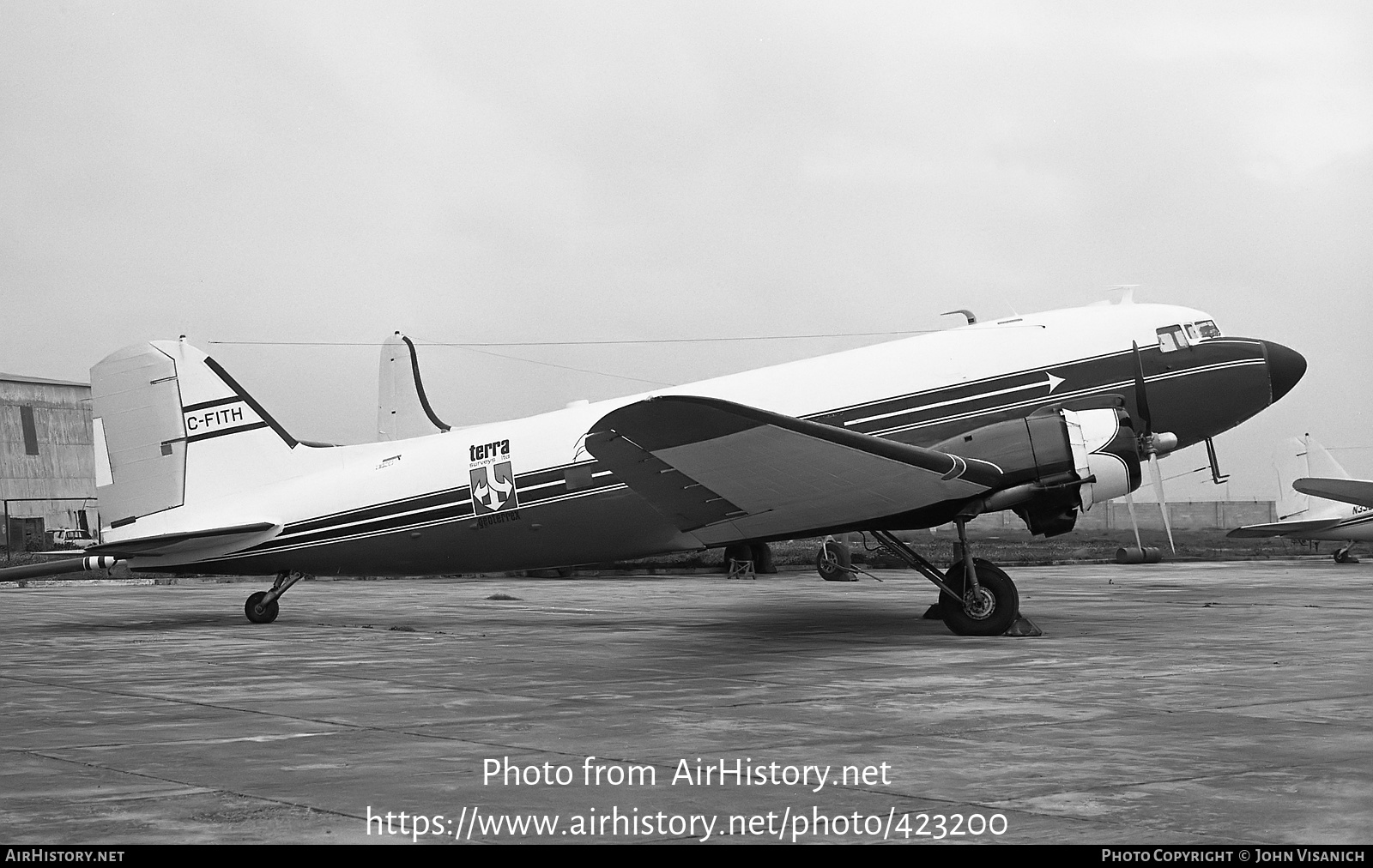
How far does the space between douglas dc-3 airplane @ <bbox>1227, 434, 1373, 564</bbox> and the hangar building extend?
58388mm

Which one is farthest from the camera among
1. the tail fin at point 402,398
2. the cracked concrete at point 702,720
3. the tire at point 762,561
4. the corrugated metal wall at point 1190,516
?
the corrugated metal wall at point 1190,516

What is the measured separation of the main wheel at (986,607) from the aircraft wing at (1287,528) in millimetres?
28281

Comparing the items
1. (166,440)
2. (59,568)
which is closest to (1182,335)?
(166,440)

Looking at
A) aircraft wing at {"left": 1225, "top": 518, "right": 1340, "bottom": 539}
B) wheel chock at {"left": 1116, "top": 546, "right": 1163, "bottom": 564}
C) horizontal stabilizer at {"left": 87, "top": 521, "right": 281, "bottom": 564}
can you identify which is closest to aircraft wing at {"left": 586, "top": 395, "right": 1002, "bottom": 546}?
horizontal stabilizer at {"left": 87, "top": 521, "right": 281, "bottom": 564}

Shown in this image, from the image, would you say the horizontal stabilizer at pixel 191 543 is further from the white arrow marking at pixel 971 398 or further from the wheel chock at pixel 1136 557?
the wheel chock at pixel 1136 557

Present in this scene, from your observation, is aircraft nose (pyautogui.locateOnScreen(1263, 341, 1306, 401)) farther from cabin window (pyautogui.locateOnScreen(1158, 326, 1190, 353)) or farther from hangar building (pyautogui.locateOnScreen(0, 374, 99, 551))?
hangar building (pyautogui.locateOnScreen(0, 374, 99, 551))

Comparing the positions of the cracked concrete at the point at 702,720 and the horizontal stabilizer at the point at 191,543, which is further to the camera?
the horizontal stabilizer at the point at 191,543

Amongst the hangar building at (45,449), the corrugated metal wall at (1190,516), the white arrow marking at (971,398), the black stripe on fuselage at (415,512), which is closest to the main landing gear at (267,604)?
the black stripe on fuselage at (415,512)

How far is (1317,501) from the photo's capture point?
3962cm

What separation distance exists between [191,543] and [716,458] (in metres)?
9.06

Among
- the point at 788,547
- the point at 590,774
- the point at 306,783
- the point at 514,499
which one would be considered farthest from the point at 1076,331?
the point at 788,547

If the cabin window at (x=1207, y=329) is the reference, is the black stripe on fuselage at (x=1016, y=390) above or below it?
below

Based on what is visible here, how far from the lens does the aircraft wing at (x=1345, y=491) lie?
111ft
